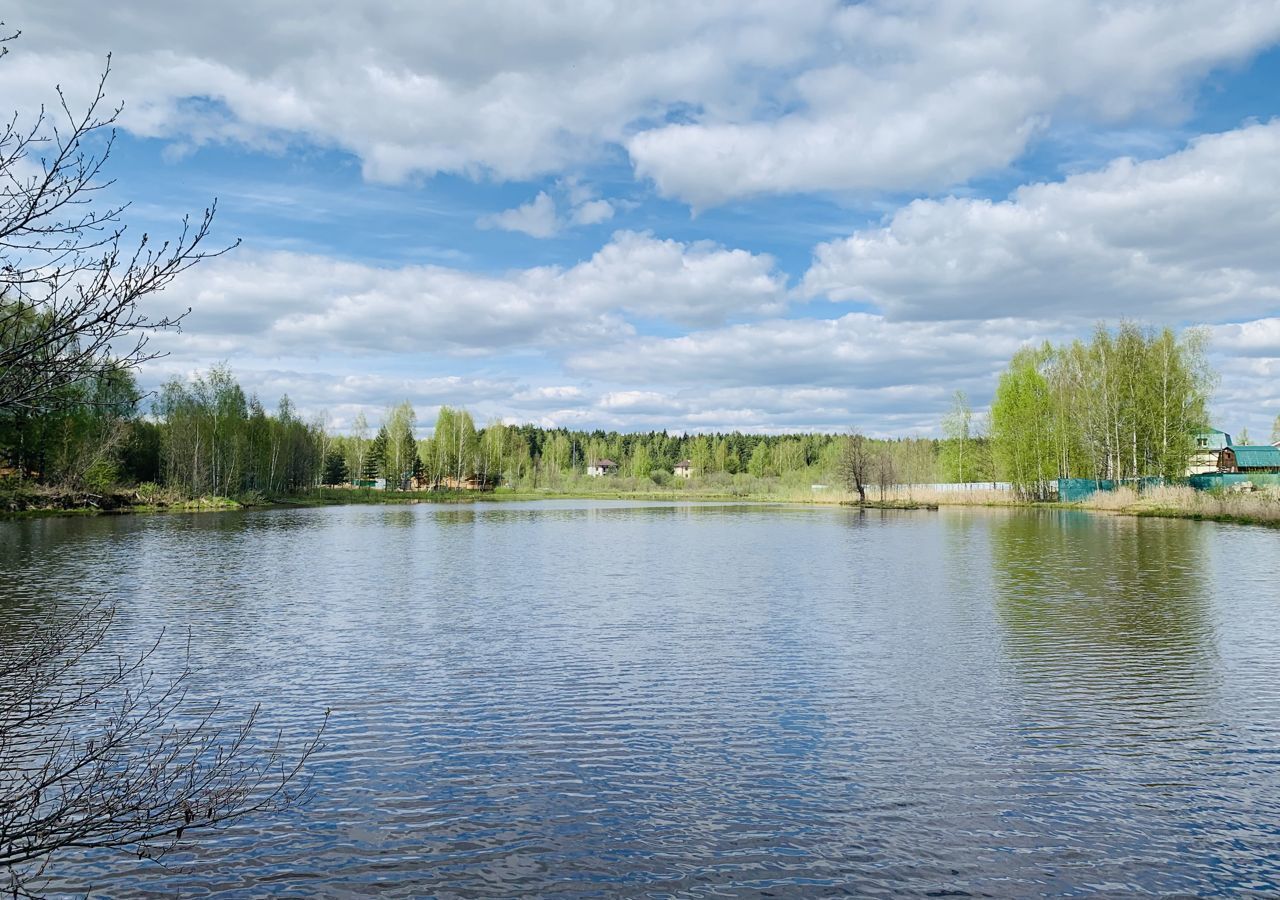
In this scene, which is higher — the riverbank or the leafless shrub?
the riverbank

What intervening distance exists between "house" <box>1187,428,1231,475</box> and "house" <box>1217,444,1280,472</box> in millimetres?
946

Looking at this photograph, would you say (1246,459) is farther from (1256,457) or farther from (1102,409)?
(1102,409)

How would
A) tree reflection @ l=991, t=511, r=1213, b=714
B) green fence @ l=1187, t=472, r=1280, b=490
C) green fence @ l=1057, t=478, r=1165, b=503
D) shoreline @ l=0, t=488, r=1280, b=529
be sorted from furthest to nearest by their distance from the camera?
green fence @ l=1057, t=478, r=1165, b=503, green fence @ l=1187, t=472, r=1280, b=490, shoreline @ l=0, t=488, r=1280, b=529, tree reflection @ l=991, t=511, r=1213, b=714

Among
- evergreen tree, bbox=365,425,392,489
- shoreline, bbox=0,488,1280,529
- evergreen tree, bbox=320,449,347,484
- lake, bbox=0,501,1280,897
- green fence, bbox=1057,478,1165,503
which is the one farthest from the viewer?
evergreen tree, bbox=320,449,347,484

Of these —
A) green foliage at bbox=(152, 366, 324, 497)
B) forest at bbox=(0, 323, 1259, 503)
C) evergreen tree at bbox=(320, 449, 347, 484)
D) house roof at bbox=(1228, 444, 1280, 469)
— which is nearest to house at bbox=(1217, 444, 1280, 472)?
house roof at bbox=(1228, 444, 1280, 469)

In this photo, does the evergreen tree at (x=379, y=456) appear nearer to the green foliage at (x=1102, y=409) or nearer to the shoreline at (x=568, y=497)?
the shoreline at (x=568, y=497)

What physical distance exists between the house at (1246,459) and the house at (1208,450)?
0.95 metres

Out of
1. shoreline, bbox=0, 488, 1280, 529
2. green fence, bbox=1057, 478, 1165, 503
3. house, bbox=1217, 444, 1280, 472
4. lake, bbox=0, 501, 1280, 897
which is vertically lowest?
lake, bbox=0, 501, 1280, 897

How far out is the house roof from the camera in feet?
309

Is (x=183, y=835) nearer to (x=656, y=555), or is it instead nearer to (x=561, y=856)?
(x=561, y=856)

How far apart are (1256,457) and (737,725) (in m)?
106

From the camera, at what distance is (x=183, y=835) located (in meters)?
8.82

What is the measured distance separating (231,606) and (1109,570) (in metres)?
26.5

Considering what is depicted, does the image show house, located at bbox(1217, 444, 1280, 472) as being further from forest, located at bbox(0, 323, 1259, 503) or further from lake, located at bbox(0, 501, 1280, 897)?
lake, located at bbox(0, 501, 1280, 897)
